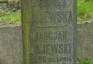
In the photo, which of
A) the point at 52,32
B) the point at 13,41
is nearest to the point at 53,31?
the point at 52,32

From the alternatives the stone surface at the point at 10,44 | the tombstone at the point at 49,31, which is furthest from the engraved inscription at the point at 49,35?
the stone surface at the point at 10,44

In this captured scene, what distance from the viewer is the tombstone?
13.4ft

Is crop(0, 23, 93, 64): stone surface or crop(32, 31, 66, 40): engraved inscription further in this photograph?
crop(0, 23, 93, 64): stone surface

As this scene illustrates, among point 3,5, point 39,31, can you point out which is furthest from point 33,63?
point 3,5

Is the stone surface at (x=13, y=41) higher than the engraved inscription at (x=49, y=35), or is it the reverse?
the engraved inscription at (x=49, y=35)

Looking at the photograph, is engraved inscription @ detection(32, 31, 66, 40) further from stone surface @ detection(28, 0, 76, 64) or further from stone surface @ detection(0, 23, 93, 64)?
stone surface @ detection(0, 23, 93, 64)

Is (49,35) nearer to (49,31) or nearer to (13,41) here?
(49,31)

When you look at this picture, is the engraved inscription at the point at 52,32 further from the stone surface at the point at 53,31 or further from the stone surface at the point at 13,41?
the stone surface at the point at 13,41

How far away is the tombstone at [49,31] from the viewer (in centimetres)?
408

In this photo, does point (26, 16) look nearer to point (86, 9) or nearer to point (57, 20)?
point (57, 20)

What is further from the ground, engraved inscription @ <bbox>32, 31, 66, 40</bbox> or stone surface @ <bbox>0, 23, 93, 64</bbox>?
engraved inscription @ <bbox>32, 31, 66, 40</bbox>

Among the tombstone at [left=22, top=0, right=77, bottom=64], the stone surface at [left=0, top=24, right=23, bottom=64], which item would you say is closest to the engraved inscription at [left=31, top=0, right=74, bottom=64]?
the tombstone at [left=22, top=0, right=77, bottom=64]

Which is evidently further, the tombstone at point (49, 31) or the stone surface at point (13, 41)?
→ the stone surface at point (13, 41)

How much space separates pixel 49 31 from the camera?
164 inches
